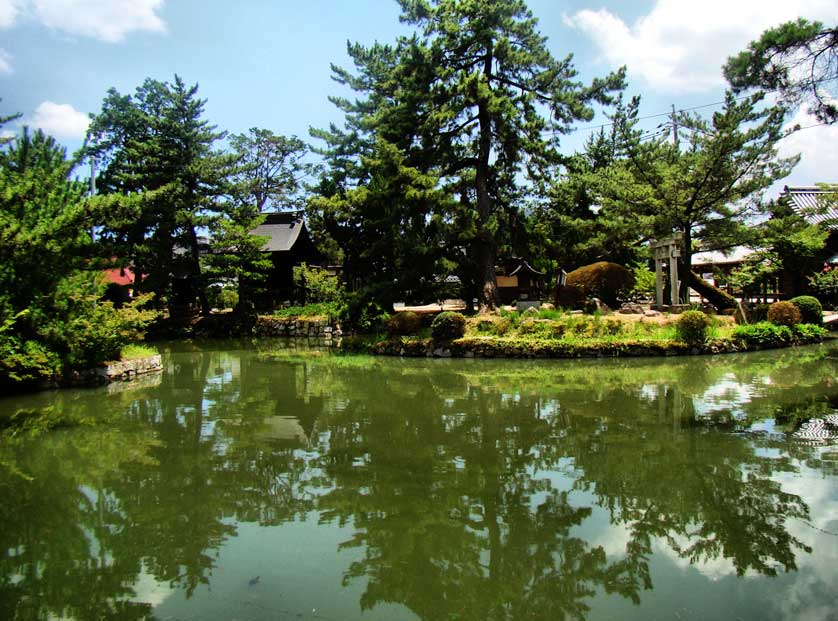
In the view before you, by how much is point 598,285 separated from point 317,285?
539 inches

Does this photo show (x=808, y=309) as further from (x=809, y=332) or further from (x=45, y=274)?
(x=45, y=274)

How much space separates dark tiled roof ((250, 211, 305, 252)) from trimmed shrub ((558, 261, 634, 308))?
15.3 m

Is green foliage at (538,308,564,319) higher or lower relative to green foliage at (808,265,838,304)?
lower

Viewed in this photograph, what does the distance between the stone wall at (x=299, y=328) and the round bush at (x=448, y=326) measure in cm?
748

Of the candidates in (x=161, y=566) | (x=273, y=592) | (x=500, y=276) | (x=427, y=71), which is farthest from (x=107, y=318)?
(x=500, y=276)

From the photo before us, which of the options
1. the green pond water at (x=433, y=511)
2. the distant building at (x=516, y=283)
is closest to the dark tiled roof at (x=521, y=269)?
the distant building at (x=516, y=283)

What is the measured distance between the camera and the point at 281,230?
30.0 metres

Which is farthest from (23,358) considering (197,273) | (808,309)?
(808,309)

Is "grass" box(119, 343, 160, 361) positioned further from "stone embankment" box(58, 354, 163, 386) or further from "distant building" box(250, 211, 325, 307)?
"distant building" box(250, 211, 325, 307)

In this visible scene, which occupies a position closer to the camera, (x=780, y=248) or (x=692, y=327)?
(x=692, y=327)

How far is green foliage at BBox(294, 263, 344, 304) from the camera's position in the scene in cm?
2678

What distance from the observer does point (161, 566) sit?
4430mm

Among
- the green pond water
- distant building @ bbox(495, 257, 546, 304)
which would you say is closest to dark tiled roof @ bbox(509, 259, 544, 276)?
distant building @ bbox(495, 257, 546, 304)

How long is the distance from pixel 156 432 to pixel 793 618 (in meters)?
8.43
